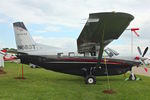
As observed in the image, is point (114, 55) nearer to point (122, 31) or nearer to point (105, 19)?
point (122, 31)

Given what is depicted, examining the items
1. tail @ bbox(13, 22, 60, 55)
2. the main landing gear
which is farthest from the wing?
tail @ bbox(13, 22, 60, 55)

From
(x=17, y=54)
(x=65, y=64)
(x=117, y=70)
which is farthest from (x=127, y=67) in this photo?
(x=17, y=54)

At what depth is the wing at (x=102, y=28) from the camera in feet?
29.2

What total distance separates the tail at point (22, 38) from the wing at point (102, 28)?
12.1 ft

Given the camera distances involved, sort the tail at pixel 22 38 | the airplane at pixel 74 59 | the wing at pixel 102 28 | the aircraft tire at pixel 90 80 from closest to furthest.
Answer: the wing at pixel 102 28
the aircraft tire at pixel 90 80
the airplane at pixel 74 59
the tail at pixel 22 38

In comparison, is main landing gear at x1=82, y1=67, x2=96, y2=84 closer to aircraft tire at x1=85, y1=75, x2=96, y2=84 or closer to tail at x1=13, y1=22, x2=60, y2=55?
aircraft tire at x1=85, y1=75, x2=96, y2=84

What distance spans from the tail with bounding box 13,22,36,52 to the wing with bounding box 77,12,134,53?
12.1 feet

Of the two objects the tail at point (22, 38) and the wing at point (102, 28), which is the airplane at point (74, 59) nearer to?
the tail at point (22, 38)

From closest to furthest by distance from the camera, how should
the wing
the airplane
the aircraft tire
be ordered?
the wing < the aircraft tire < the airplane

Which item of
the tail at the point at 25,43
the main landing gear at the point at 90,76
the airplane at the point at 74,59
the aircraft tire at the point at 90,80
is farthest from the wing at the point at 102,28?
the tail at the point at 25,43

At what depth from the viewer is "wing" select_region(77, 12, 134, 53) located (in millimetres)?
8898

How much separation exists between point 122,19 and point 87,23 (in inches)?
61.0

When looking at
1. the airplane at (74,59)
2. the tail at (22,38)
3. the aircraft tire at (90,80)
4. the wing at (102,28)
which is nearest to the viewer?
the wing at (102,28)

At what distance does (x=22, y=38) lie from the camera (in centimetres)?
1446
